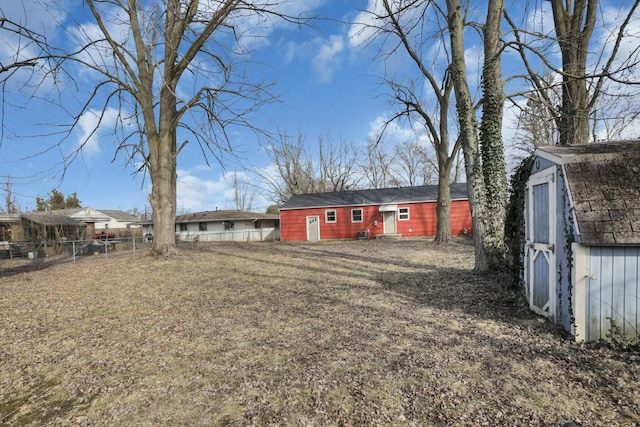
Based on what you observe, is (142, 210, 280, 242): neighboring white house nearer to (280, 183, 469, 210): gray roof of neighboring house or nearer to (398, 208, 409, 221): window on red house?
(280, 183, 469, 210): gray roof of neighboring house

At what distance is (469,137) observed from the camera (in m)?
8.05

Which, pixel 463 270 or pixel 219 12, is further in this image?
pixel 219 12

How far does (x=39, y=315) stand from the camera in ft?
19.2

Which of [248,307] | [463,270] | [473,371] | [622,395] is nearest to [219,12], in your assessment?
[248,307]

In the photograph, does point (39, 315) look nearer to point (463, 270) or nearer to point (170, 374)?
point (170, 374)

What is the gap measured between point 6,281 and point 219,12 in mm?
10172

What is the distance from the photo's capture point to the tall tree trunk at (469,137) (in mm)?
7848

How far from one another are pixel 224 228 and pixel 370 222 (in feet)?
51.8

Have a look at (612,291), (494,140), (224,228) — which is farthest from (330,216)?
(612,291)

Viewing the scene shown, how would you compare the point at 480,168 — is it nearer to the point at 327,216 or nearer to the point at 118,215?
the point at 327,216

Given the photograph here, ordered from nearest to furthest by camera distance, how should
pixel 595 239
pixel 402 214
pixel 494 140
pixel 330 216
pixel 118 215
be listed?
1. pixel 595 239
2. pixel 494 140
3. pixel 402 214
4. pixel 330 216
5. pixel 118 215

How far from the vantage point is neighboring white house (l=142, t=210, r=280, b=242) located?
102 feet

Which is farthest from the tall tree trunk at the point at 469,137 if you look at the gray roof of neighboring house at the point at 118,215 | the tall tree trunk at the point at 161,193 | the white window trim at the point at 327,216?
the gray roof of neighboring house at the point at 118,215

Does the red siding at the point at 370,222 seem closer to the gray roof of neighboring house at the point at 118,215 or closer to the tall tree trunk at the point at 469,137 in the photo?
the tall tree trunk at the point at 469,137
